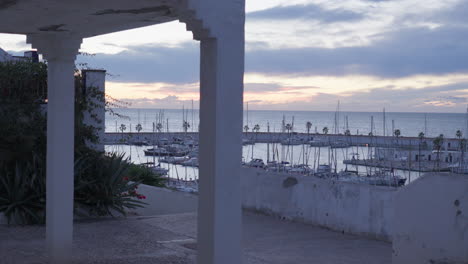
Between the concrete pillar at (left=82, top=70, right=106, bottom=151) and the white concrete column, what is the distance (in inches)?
287

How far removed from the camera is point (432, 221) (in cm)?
555

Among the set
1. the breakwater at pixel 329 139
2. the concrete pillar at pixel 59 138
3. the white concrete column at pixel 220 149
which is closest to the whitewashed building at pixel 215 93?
the white concrete column at pixel 220 149

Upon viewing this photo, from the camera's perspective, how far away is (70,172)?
683 cm

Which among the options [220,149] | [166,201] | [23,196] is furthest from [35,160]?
[220,149]

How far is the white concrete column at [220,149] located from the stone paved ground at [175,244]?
6.65 ft

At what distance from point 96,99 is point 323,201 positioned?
213 inches

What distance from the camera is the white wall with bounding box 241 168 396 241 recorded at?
8.18m

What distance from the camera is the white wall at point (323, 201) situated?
8180 mm

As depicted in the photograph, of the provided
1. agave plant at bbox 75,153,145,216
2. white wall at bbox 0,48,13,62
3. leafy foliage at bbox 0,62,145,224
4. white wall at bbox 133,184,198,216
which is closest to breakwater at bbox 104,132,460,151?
white wall at bbox 0,48,13,62

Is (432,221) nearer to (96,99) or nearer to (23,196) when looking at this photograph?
(23,196)

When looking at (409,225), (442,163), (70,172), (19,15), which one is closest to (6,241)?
(70,172)

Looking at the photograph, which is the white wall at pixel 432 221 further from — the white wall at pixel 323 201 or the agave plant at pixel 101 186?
the agave plant at pixel 101 186

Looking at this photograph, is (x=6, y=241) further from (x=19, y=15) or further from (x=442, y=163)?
(x=442, y=163)

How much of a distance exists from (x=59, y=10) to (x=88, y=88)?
6.67 meters
